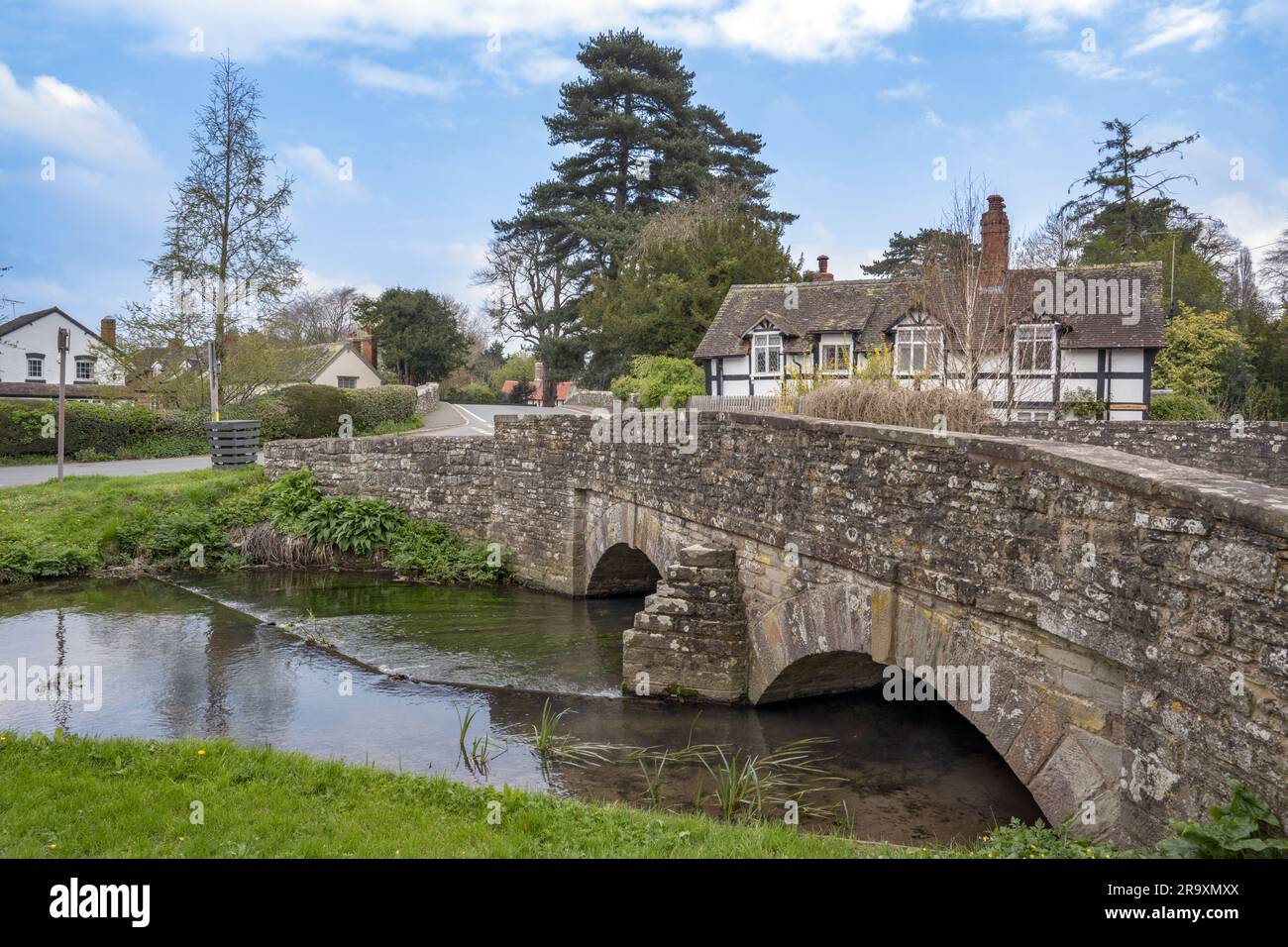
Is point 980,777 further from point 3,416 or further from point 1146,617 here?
point 3,416

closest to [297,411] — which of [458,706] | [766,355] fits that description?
[766,355]

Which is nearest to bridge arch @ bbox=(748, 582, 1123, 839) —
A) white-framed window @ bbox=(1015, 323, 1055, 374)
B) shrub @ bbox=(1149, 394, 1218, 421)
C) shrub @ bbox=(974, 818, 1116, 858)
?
shrub @ bbox=(974, 818, 1116, 858)

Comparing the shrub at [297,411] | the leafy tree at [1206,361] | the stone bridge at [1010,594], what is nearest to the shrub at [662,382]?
the shrub at [297,411]

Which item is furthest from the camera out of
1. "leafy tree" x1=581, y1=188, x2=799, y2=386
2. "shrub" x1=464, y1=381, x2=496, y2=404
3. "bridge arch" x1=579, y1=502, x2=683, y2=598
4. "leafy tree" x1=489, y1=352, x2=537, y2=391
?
"leafy tree" x1=489, y1=352, x2=537, y2=391

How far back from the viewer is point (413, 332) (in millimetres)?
46562

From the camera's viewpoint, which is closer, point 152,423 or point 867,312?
point 152,423

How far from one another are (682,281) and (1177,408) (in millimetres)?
17382

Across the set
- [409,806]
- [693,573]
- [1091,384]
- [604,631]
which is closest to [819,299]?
[1091,384]

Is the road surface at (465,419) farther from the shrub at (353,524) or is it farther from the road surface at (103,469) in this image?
the shrub at (353,524)

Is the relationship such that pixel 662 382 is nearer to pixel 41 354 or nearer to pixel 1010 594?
pixel 1010 594

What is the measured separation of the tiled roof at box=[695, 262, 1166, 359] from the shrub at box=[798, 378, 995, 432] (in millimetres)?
12650

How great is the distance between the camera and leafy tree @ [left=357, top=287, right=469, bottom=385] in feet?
153

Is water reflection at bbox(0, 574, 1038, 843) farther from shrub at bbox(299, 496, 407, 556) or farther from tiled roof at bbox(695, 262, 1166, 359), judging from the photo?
tiled roof at bbox(695, 262, 1166, 359)

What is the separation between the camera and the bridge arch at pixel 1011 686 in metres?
4.87
